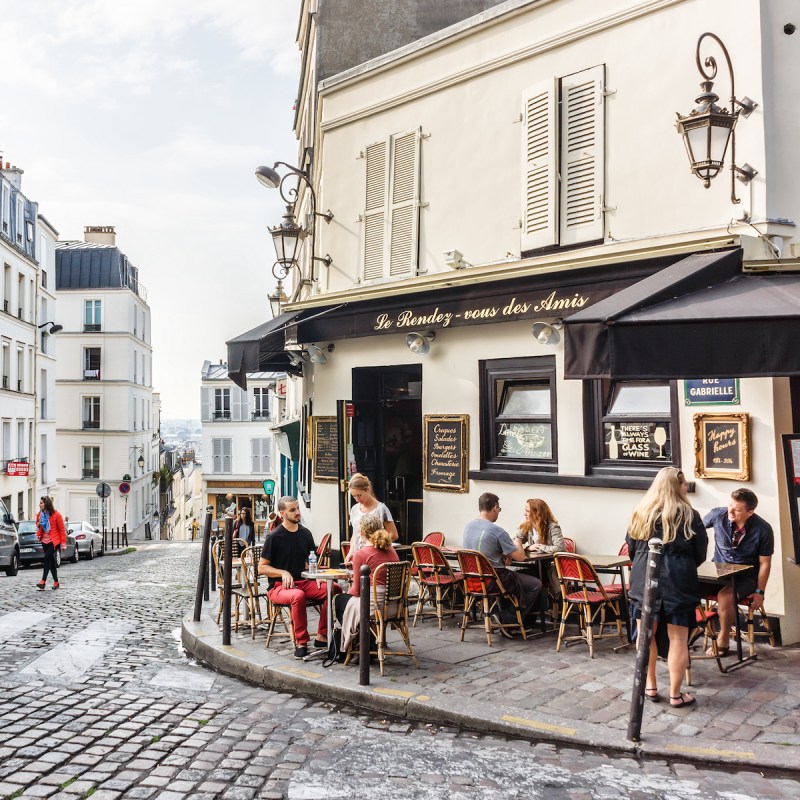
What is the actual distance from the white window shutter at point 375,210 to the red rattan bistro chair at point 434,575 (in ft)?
13.6

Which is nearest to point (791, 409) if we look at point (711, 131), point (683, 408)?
point (683, 408)

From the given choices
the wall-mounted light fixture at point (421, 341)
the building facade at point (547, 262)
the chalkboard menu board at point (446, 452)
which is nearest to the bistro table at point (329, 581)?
the building facade at point (547, 262)

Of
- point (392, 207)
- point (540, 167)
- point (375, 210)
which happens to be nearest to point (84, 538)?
point (375, 210)

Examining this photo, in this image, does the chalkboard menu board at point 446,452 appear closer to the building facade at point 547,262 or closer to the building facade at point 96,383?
the building facade at point 547,262

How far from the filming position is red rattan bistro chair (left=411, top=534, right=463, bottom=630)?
29.1ft

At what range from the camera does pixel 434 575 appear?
9008 millimetres

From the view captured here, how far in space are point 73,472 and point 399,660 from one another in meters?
46.5

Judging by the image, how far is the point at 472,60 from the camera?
10.5 m

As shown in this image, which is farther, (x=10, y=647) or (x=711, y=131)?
(x=10, y=647)

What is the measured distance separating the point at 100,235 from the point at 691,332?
5131 cm

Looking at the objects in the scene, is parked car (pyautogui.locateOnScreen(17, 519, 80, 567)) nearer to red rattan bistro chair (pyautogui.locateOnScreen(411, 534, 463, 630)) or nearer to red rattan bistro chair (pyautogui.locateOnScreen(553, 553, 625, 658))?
red rattan bistro chair (pyautogui.locateOnScreen(411, 534, 463, 630))

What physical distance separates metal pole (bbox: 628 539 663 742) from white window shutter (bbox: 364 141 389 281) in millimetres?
6806

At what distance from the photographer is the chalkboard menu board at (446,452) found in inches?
404

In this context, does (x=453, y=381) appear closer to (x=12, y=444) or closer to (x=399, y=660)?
(x=399, y=660)
